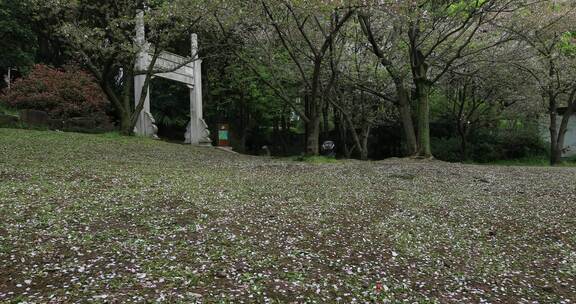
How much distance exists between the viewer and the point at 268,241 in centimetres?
461

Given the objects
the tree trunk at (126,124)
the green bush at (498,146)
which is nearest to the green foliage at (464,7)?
the tree trunk at (126,124)

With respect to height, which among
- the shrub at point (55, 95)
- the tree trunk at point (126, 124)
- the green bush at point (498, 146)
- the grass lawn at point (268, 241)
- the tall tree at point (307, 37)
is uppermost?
the tall tree at point (307, 37)

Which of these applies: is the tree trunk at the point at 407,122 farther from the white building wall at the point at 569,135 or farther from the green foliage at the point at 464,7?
the white building wall at the point at 569,135

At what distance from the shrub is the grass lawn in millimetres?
11371

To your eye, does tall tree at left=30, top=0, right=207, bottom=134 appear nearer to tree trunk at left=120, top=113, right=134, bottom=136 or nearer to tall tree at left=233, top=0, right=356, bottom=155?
tree trunk at left=120, top=113, right=134, bottom=136

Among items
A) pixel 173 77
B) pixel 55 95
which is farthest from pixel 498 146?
pixel 55 95

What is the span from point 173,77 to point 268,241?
1950cm

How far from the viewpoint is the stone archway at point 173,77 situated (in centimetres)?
1894

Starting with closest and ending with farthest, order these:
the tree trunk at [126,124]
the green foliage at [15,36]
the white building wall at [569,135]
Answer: the tree trunk at [126,124]
the green foliage at [15,36]
the white building wall at [569,135]

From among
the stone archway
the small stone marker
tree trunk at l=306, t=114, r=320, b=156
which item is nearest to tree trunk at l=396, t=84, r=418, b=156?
tree trunk at l=306, t=114, r=320, b=156

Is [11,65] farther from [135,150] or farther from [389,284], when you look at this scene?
[389,284]

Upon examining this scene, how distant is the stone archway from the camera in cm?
1894

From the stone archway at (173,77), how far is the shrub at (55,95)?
1942 mm

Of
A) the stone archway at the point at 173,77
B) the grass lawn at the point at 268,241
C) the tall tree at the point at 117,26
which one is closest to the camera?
the grass lawn at the point at 268,241
